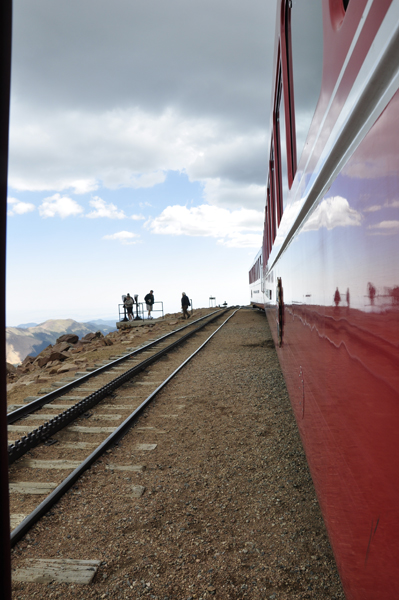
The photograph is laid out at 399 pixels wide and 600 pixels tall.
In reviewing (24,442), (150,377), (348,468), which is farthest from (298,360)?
(150,377)

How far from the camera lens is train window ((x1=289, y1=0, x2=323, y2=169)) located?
1876 mm

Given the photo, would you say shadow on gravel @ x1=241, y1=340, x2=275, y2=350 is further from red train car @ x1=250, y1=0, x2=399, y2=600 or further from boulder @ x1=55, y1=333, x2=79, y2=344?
red train car @ x1=250, y1=0, x2=399, y2=600

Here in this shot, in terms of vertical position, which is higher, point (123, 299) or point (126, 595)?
point (123, 299)

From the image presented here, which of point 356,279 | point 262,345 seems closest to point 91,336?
point 262,345

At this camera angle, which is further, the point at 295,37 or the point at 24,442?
the point at 24,442

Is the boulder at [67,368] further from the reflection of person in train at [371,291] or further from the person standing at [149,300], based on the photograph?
the person standing at [149,300]

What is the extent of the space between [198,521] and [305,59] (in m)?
3.16

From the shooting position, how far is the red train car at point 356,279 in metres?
0.91

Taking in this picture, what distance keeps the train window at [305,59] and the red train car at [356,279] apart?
0.06 feet

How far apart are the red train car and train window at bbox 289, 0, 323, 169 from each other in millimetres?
17

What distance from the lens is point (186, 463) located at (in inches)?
160

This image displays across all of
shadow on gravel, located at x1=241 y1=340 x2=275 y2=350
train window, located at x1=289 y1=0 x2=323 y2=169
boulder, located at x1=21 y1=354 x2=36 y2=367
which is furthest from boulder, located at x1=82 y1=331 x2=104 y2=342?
train window, located at x1=289 y1=0 x2=323 y2=169

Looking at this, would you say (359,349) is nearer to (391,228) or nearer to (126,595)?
(391,228)

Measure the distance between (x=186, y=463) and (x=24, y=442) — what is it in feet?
5.93
